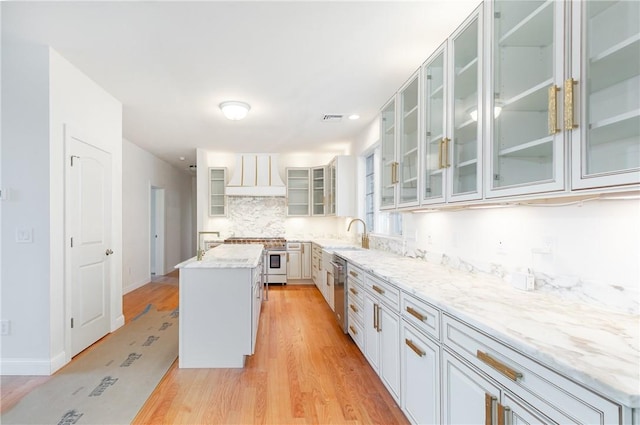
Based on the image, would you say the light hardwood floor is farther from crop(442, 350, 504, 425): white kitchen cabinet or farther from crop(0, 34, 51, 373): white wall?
crop(442, 350, 504, 425): white kitchen cabinet

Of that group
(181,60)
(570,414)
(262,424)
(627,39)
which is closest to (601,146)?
(627,39)

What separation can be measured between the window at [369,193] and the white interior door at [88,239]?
351 cm

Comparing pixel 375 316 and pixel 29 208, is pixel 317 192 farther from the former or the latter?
pixel 29 208

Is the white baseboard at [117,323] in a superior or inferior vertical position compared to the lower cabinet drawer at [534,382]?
inferior

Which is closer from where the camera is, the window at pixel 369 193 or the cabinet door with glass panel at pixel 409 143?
the cabinet door with glass panel at pixel 409 143

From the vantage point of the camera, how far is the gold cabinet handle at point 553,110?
4.18ft

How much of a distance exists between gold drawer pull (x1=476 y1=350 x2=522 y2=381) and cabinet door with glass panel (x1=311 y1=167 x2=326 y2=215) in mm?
5522

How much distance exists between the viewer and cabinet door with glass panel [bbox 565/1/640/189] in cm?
107

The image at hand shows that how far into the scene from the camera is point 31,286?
2.67 meters

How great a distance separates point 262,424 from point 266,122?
3772mm

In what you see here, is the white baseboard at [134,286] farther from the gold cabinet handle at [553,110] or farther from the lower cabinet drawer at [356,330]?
the gold cabinet handle at [553,110]

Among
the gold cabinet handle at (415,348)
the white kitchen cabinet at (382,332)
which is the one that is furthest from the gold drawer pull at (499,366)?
the white kitchen cabinet at (382,332)

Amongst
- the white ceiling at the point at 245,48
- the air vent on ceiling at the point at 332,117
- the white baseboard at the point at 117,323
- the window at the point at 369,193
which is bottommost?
the white baseboard at the point at 117,323

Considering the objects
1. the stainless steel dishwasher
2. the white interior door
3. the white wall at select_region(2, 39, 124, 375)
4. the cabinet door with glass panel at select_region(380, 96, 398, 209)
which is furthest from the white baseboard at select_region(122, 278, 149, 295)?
the cabinet door with glass panel at select_region(380, 96, 398, 209)
